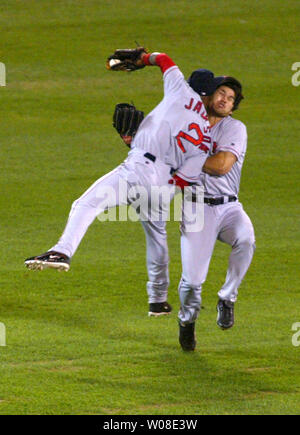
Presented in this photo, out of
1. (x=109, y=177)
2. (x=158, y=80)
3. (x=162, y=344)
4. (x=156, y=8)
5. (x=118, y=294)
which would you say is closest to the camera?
(x=109, y=177)

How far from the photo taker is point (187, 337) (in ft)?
23.6

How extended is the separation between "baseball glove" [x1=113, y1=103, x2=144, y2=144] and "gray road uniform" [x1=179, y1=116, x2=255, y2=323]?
60 cm

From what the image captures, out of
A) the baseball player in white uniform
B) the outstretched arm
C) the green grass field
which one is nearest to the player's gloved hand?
the baseball player in white uniform

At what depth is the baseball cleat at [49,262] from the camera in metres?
6.04

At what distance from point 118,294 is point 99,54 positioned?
11.1 meters

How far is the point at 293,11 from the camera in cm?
2262

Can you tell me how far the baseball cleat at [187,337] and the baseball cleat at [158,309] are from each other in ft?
3.39

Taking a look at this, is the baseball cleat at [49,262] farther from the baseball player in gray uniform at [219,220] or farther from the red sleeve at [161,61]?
the red sleeve at [161,61]

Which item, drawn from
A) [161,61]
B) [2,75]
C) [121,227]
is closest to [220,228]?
[161,61]

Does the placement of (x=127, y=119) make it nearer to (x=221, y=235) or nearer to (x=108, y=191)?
(x=108, y=191)

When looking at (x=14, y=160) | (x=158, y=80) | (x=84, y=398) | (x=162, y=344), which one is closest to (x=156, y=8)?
(x=158, y=80)

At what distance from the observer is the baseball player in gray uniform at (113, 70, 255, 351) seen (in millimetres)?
7047

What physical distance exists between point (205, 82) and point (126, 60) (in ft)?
2.05

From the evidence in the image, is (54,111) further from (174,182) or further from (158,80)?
(174,182)
